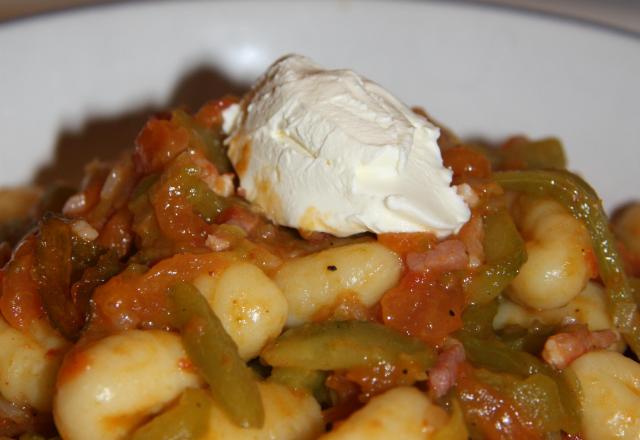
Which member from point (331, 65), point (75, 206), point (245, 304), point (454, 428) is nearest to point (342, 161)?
point (245, 304)

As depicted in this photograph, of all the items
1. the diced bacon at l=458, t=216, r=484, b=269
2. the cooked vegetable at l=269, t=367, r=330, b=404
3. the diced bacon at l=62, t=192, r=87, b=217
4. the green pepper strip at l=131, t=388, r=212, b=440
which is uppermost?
the diced bacon at l=458, t=216, r=484, b=269

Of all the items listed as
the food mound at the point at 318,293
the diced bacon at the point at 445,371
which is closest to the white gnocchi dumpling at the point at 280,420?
the food mound at the point at 318,293

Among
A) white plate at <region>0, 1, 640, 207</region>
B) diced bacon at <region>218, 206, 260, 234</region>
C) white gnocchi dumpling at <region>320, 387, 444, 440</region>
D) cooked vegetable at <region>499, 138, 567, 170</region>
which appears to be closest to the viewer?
white gnocchi dumpling at <region>320, 387, 444, 440</region>

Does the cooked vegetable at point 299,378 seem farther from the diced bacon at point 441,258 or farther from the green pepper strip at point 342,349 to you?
the diced bacon at point 441,258

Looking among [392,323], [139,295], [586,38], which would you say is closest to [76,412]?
[139,295]

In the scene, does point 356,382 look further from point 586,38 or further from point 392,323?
point 586,38

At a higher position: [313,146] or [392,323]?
[313,146]

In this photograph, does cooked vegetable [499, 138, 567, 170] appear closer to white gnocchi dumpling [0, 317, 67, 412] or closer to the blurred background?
the blurred background

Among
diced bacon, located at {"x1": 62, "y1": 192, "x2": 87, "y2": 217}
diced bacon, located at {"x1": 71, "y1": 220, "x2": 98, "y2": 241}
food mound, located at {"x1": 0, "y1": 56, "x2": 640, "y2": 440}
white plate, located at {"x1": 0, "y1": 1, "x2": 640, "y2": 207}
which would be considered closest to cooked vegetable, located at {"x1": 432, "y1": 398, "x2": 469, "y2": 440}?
food mound, located at {"x1": 0, "y1": 56, "x2": 640, "y2": 440}
